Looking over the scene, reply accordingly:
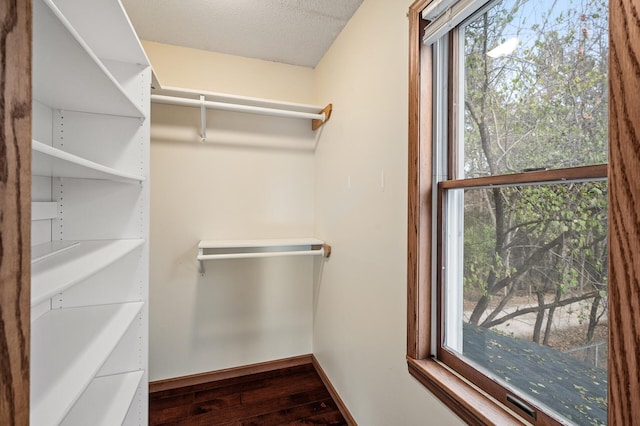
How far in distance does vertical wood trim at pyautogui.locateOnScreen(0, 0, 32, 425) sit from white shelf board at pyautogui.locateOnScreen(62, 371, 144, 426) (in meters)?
0.86

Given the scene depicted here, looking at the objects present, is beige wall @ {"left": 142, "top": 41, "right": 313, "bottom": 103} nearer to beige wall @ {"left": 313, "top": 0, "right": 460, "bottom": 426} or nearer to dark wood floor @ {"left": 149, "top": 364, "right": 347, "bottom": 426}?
beige wall @ {"left": 313, "top": 0, "right": 460, "bottom": 426}

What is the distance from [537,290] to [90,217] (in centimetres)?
185

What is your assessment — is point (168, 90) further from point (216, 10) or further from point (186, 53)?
point (216, 10)

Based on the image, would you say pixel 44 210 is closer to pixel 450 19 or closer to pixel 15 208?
pixel 15 208

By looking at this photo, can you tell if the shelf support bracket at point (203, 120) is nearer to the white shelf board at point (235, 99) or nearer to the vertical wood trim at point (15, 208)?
the white shelf board at point (235, 99)

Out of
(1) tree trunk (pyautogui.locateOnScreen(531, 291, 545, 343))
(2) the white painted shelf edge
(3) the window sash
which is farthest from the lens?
(2) the white painted shelf edge

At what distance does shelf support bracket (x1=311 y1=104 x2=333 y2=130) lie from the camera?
6.68ft

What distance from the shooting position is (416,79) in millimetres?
1153

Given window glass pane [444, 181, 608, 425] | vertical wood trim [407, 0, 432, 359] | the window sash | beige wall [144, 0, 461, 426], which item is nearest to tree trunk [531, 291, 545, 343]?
window glass pane [444, 181, 608, 425]

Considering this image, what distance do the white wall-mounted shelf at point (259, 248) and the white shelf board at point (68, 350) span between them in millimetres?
589

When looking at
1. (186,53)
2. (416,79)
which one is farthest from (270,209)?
(416,79)

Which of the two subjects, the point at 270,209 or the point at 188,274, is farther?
the point at 270,209

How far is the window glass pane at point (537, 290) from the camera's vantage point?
0.72 metres

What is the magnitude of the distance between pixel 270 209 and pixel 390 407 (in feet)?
4.99
